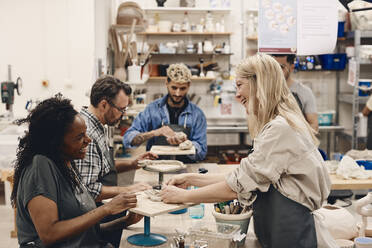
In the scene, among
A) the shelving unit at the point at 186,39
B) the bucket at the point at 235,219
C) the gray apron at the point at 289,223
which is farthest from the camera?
the shelving unit at the point at 186,39

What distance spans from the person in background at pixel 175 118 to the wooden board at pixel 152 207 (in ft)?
6.02

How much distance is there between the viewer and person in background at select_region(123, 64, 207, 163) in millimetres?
4008

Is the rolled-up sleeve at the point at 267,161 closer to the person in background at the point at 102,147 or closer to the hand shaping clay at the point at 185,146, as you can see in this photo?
the person in background at the point at 102,147

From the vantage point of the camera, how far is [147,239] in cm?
224

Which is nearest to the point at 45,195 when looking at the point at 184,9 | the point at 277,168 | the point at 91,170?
the point at 91,170

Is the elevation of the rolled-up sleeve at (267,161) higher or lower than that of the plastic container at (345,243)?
higher

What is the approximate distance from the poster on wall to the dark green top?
1.51m

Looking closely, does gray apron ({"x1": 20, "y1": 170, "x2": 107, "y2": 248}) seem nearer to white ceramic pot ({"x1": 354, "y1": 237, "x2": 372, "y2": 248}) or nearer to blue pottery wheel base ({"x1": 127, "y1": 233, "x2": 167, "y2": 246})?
blue pottery wheel base ({"x1": 127, "y1": 233, "x2": 167, "y2": 246})

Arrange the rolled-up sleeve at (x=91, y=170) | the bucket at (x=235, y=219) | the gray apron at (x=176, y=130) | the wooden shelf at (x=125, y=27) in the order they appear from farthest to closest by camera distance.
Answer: the wooden shelf at (x=125, y=27) → the gray apron at (x=176, y=130) → the rolled-up sleeve at (x=91, y=170) → the bucket at (x=235, y=219)

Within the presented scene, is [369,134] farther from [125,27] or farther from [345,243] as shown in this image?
[345,243]

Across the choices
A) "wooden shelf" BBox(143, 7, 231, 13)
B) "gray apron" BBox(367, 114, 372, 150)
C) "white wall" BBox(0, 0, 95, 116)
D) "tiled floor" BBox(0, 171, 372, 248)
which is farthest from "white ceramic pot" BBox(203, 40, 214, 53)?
"tiled floor" BBox(0, 171, 372, 248)

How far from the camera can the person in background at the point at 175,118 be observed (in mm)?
4008

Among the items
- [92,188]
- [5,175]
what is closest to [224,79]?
[5,175]

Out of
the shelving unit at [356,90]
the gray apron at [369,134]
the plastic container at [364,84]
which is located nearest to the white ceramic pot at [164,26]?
the shelving unit at [356,90]
